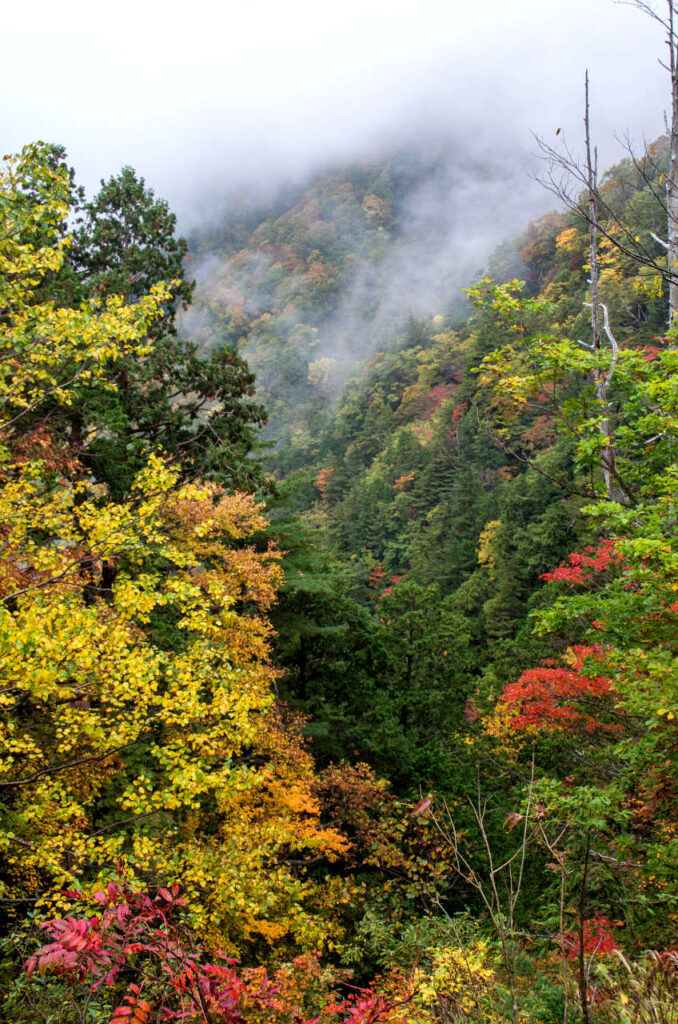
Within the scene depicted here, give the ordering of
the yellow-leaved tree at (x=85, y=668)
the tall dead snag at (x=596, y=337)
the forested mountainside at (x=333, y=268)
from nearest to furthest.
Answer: the yellow-leaved tree at (x=85, y=668), the tall dead snag at (x=596, y=337), the forested mountainside at (x=333, y=268)

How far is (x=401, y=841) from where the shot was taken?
1341 centimetres

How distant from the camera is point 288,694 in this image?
17.3 metres

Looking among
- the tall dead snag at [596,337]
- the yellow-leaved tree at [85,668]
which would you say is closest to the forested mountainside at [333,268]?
the yellow-leaved tree at [85,668]

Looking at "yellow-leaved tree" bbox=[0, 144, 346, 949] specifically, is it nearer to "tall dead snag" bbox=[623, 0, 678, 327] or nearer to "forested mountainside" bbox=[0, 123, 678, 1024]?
"forested mountainside" bbox=[0, 123, 678, 1024]

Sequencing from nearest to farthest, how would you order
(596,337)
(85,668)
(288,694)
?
(85,668) → (596,337) → (288,694)

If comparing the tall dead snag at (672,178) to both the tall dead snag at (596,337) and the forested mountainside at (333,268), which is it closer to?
the tall dead snag at (596,337)

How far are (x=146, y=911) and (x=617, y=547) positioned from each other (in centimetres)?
408

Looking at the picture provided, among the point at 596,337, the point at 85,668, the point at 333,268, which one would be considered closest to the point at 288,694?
the point at 85,668

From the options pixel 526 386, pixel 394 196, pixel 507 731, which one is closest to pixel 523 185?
pixel 394 196

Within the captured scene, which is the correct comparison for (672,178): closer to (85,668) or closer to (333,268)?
(85,668)

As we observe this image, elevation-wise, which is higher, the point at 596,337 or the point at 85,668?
the point at 596,337

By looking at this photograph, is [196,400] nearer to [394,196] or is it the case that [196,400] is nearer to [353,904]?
[353,904]

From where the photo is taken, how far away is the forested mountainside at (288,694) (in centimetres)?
399

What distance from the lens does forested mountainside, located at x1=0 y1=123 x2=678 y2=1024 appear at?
157 inches
